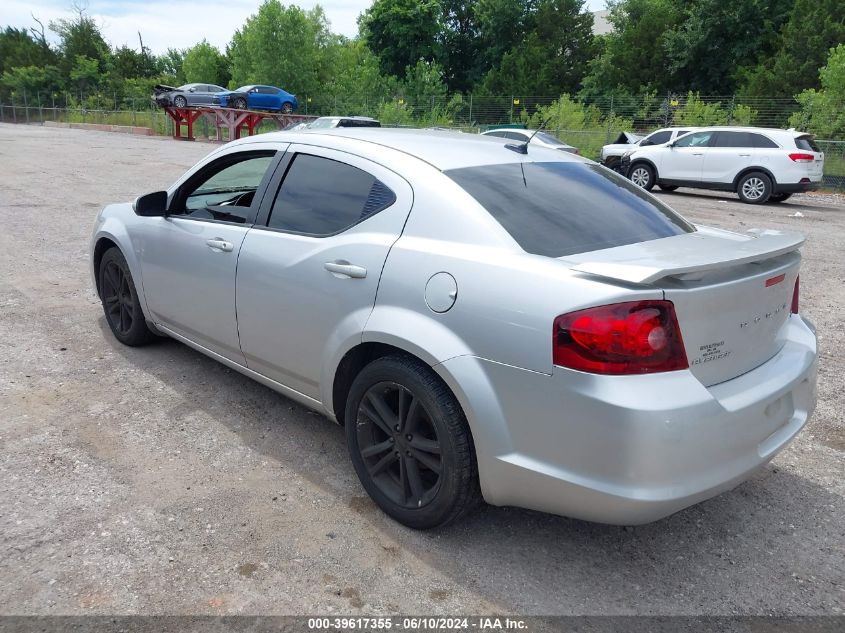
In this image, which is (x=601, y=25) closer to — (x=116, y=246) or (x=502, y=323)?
(x=116, y=246)

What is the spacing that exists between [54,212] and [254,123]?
71.9 ft

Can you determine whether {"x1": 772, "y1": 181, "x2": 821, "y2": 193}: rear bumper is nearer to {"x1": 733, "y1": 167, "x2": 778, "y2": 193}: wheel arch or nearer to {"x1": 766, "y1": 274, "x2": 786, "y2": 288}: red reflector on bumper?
{"x1": 733, "y1": 167, "x2": 778, "y2": 193}: wheel arch

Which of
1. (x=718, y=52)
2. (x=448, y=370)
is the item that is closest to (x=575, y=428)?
(x=448, y=370)

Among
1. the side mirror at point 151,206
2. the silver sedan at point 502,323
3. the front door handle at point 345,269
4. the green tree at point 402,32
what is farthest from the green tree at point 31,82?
the front door handle at point 345,269

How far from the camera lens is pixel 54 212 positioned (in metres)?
10.4

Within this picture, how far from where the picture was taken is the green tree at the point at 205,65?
6850cm

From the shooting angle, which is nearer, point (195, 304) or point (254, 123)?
point (195, 304)

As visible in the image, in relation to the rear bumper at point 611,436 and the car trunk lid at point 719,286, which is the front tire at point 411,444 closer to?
the rear bumper at point 611,436

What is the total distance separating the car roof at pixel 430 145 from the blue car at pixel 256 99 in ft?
116

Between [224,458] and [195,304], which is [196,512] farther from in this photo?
[195,304]

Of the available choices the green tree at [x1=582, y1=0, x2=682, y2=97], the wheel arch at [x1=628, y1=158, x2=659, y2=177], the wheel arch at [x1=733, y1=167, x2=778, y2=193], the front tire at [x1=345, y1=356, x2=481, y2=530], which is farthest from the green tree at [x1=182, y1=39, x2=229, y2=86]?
the front tire at [x1=345, y1=356, x2=481, y2=530]

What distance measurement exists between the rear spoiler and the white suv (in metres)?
14.0

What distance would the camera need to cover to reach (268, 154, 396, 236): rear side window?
3.13 metres

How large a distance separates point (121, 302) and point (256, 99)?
3547 centimetres
